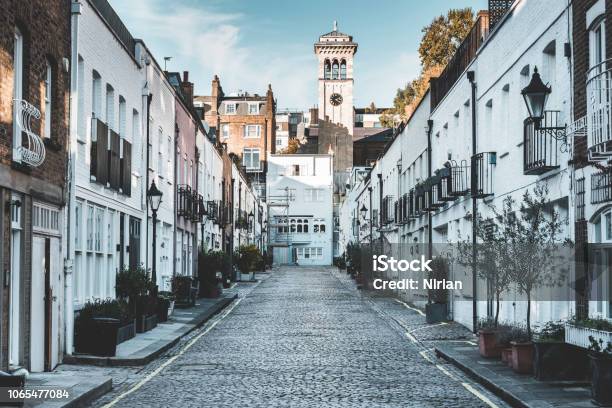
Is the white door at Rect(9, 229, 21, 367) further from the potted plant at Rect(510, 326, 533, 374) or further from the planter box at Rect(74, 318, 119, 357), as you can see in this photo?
the potted plant at Rect(510, 326, 533, 374)

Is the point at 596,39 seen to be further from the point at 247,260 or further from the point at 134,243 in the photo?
the point at 247,260

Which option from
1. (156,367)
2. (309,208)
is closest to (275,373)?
(156,367)

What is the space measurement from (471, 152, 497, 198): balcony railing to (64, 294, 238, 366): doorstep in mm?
7395

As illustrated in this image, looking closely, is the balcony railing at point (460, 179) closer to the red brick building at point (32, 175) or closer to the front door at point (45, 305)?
the red brick building at point (32, 175)

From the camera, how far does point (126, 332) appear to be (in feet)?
62.8

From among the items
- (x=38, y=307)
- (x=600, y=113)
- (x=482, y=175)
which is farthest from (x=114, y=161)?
(x=600, y=113)

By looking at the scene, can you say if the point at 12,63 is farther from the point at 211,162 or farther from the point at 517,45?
the point at 211,162

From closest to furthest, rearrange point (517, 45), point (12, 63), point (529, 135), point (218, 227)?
point (12, 63) → point (529, 135) → point (517, 45) → point (218, 227)

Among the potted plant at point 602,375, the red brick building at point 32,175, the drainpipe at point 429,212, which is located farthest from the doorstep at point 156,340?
the potted plant at point 602,375

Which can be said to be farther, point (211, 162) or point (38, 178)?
point (211, 162)

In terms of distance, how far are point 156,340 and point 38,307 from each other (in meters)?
5.33

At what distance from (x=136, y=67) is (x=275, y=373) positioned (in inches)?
481

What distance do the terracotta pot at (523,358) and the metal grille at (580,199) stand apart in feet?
6.76

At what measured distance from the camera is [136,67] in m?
24.8
